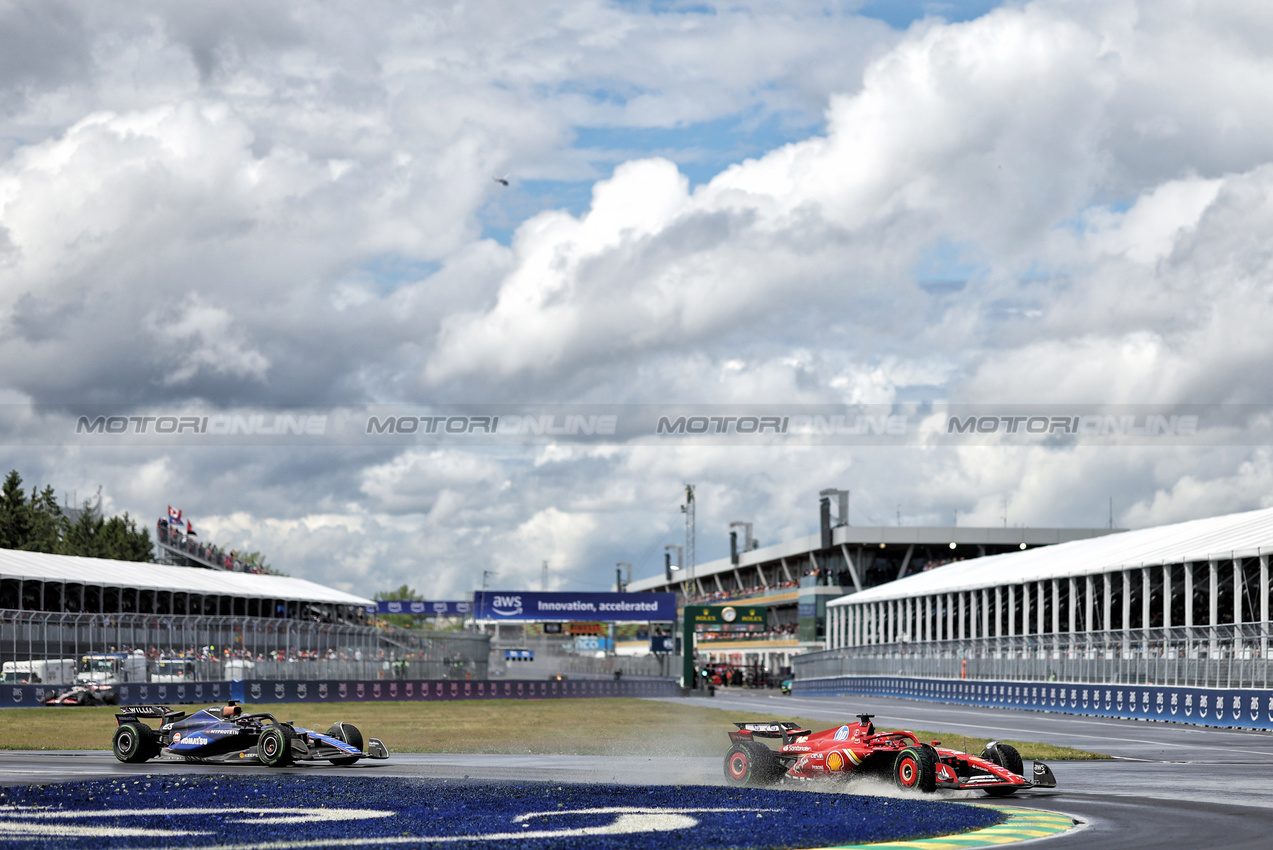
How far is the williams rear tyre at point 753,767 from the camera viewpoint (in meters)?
19.9

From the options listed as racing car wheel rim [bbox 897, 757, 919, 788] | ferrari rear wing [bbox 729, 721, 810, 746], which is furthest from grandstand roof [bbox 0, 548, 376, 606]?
racing car wheel rim [bbox 897, 757, 919, 788]

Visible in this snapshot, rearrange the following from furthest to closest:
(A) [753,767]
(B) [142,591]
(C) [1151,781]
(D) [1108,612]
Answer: (B) [142,591], (D) [1108,612], (C) [1151,781], (A) [753,767]

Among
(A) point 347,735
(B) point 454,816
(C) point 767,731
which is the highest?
(C) point 767,731

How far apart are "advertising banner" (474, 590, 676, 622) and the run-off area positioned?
76.8m

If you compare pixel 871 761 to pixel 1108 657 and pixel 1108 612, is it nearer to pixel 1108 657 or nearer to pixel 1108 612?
pixel 1108 657

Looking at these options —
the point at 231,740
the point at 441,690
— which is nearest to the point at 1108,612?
the point at 441,690

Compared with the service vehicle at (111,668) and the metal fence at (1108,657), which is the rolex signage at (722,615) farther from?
the service vehicle at (111,668)

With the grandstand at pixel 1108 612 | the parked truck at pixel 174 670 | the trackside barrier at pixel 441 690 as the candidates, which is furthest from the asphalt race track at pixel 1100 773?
the trackside barrier at pixel 441 690

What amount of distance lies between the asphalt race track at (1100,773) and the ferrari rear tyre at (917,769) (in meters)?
0.39

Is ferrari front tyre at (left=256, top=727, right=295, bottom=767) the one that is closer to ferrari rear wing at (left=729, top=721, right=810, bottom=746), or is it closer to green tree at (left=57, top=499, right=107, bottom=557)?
ferrari rear wing at (left=729, top=721, right=810, bottom=746)

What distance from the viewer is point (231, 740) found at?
952 inches

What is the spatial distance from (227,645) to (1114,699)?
137 feet

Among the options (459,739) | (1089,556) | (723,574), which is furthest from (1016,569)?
(723,574)

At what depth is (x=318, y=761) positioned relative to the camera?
24.1m
